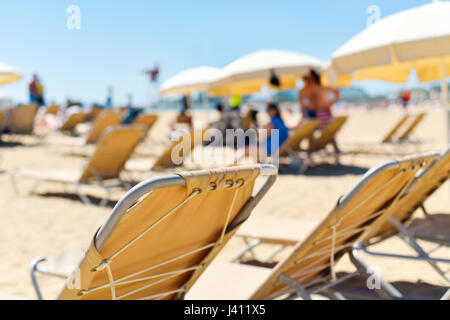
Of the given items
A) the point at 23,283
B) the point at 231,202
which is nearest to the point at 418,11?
the point at 231,202

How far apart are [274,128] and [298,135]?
1.28 ft

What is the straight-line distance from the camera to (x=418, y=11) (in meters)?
3.82

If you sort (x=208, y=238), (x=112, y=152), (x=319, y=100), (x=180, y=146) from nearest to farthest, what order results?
(x=208, y=238) < (x=112, y=152) < (x=180, y=146) < (x=319, y=100)

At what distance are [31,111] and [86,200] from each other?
6.84 metres

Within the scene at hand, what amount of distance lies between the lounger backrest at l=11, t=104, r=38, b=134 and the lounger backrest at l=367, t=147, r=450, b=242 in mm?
9366

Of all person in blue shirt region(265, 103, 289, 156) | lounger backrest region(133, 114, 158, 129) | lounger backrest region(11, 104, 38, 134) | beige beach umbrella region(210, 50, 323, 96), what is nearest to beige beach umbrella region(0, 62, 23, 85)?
lounger backrest region(133, 114, 158, 129)

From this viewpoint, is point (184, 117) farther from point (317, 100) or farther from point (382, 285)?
point (382, 285)

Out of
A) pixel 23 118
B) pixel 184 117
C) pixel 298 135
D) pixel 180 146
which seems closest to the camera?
pixel 180 146

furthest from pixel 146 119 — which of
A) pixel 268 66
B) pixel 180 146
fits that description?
pixel 180 146

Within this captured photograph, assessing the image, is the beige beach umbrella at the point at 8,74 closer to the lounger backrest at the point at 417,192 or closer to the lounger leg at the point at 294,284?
the lounger backrest at the point at 417,192

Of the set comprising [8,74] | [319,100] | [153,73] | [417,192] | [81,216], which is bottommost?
[81,216]

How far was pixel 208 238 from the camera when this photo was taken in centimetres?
151

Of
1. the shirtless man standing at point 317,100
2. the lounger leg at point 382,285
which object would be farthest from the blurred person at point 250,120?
the lounger leg at point 382,285
